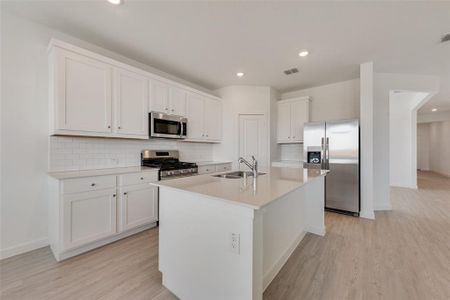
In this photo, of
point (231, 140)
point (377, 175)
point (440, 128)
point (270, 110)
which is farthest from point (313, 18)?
A: point (440, 128)

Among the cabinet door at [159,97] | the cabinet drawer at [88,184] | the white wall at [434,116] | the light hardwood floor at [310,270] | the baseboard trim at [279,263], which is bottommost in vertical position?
the light hardwood floor at [310,270]

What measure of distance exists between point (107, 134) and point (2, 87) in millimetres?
1098

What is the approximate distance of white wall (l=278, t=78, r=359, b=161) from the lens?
415cm

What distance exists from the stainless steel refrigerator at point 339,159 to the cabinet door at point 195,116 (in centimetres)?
225

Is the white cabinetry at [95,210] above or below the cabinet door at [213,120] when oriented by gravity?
below

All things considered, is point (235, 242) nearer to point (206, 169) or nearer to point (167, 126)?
point (167, 126)

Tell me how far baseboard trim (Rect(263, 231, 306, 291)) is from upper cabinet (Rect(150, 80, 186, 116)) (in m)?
2.74

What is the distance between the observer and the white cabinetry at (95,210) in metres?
2.10

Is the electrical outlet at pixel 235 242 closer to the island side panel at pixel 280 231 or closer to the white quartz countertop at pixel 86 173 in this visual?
the island side panel at pixel 280 231

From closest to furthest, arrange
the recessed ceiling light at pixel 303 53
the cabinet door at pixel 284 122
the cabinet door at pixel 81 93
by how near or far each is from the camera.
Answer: the cabinet door at pixel 81 93 → the recessed ceiling light at pixel 303 53 → the cabinet door at pixel 284 122

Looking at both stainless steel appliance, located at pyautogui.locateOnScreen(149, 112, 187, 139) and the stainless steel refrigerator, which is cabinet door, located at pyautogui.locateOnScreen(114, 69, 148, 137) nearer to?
stainless steel appliance, located at pyautogui.locateOnScreen(149, 112, 187, 139)

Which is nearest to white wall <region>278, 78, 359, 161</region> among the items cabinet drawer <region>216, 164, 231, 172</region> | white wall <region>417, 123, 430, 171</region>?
cabinet drawer <region>216, 164, 231, 172</region>

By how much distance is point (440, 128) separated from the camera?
26.4ft

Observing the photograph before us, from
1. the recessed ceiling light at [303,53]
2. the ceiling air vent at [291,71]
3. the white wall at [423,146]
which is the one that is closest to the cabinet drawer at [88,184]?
the recessed ceiling light at [303,53]
